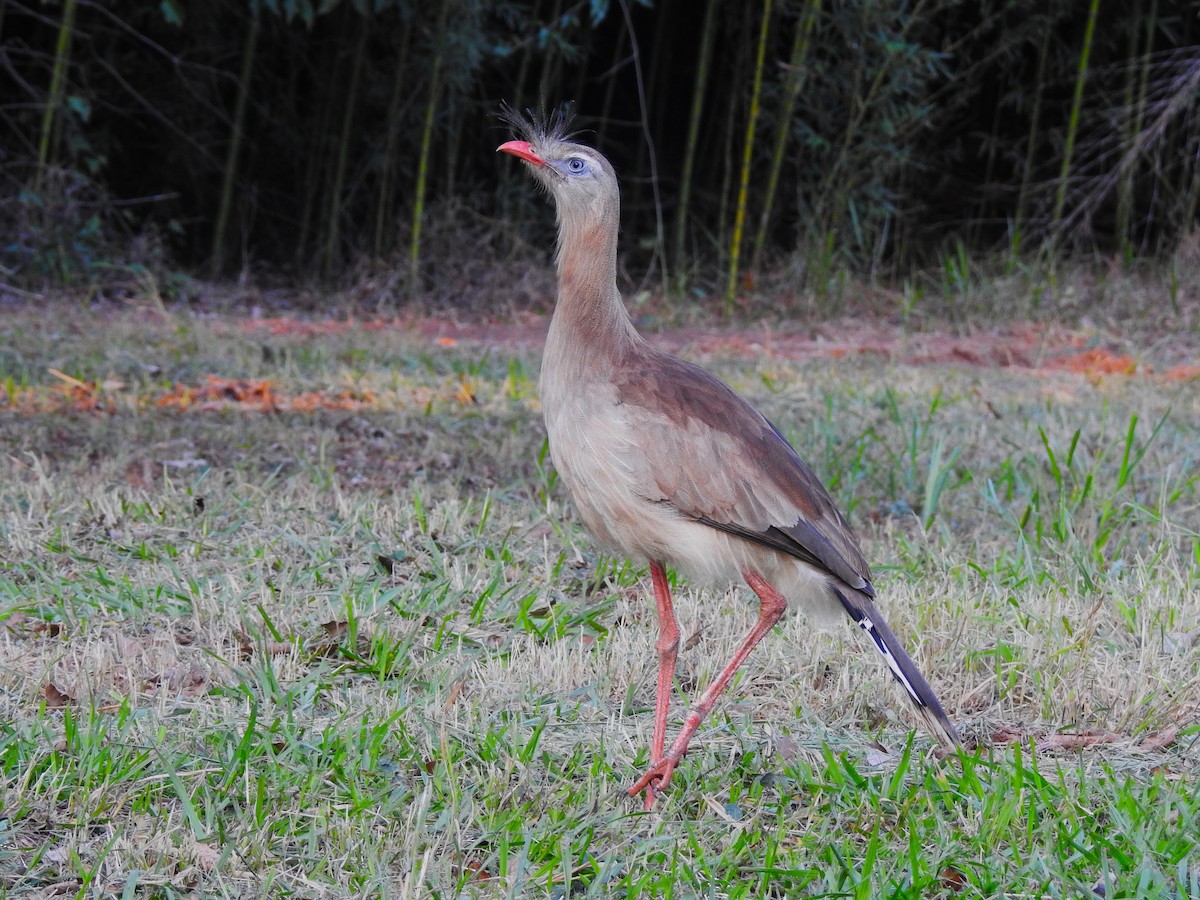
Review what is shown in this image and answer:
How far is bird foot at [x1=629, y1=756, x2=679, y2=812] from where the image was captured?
8.66 ft

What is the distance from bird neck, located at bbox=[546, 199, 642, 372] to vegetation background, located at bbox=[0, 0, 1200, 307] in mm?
6168

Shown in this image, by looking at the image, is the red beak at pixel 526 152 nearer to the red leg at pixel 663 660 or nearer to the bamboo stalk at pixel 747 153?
the red leg at pixel 663 660

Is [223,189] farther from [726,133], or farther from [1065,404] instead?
[1065,404]

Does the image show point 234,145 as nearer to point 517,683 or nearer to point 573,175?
point 573,175

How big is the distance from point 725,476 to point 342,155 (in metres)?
9.95

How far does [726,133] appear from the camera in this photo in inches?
509

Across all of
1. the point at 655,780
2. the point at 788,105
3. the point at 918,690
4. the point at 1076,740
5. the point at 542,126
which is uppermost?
the point at 788,105

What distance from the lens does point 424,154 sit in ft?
34.3

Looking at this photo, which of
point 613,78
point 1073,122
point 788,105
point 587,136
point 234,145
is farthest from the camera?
point 587,136

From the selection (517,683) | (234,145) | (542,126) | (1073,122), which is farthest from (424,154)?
(517,683)

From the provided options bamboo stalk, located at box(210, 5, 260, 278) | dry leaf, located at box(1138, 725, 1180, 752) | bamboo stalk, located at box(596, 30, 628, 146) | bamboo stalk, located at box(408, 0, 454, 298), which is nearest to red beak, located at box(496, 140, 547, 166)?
dry leaf, located at box(1138, 725, 1180, 752)

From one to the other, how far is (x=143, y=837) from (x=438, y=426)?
11.8 feet

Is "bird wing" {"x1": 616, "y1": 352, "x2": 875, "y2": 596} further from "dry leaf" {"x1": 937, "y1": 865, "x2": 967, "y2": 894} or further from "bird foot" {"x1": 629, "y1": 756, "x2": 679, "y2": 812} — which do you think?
"dry leaf" {"x1": 937, "y1": 865, "x2": 967, "y2": 894}

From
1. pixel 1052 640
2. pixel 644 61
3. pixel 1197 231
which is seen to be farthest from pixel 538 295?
pixel 1052 640
